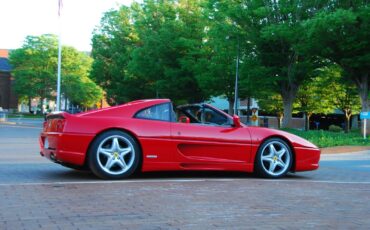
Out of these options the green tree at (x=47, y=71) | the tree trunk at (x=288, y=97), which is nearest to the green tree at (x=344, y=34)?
the tree trunk at (x=288, y=97)

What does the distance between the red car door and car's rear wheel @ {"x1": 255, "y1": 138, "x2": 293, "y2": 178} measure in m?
0.26

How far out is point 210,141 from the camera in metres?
8.24

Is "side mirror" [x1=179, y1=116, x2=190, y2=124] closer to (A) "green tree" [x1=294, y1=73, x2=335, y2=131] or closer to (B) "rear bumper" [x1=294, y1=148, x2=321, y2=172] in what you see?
(B) "rear bumper" [x1=294, y1=148, x2=321, y2=172]

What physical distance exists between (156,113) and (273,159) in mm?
2068

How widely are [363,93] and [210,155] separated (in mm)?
21042

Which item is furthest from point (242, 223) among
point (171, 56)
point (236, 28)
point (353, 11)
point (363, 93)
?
point (171, 56)

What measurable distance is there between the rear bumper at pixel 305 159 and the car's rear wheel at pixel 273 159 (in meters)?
0.12

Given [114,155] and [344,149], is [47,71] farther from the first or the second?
[114,155]

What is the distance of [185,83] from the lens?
39.7m

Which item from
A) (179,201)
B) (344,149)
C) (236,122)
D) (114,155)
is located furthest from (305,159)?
(344,149)

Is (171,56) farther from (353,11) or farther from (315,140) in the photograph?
(315,140)

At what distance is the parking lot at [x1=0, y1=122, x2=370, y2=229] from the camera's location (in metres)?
5.02

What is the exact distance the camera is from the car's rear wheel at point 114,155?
7.75m

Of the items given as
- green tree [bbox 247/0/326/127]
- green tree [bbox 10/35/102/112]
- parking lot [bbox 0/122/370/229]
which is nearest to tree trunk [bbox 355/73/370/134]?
green tree [bbox 247/0/326/127]
